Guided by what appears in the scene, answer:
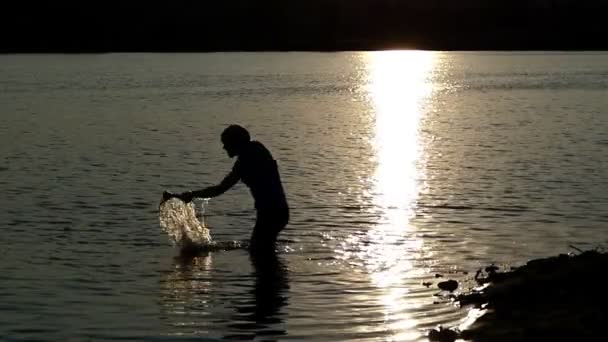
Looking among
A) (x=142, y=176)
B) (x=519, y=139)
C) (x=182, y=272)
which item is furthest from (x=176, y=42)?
(x=182, y=272)

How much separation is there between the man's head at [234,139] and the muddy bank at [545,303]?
122 inches

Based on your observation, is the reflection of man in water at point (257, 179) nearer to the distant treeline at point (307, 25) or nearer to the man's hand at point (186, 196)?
the man's hand at point (186, 196)

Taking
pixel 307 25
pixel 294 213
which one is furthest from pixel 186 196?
pixel 307 25

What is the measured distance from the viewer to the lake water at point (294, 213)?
12523 mm

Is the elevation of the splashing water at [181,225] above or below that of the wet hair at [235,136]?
below

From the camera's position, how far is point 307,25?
147 meters

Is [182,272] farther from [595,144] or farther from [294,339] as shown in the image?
[595,144]

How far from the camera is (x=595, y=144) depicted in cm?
3450

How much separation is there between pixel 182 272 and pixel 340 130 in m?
27.5

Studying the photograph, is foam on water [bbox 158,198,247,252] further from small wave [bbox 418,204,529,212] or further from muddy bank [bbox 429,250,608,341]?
small wave [bbox 418,204,529,212]

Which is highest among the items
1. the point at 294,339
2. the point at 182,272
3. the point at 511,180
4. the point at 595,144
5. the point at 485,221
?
the point at 595,144

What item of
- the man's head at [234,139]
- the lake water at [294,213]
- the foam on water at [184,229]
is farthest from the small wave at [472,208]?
the man's head at [234,139]

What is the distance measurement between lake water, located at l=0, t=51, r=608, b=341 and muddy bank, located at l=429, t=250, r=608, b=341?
0.52 m

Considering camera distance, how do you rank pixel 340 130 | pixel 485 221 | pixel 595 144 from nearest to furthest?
pixel 485 221
pixel 595 144
pixel 340 130
